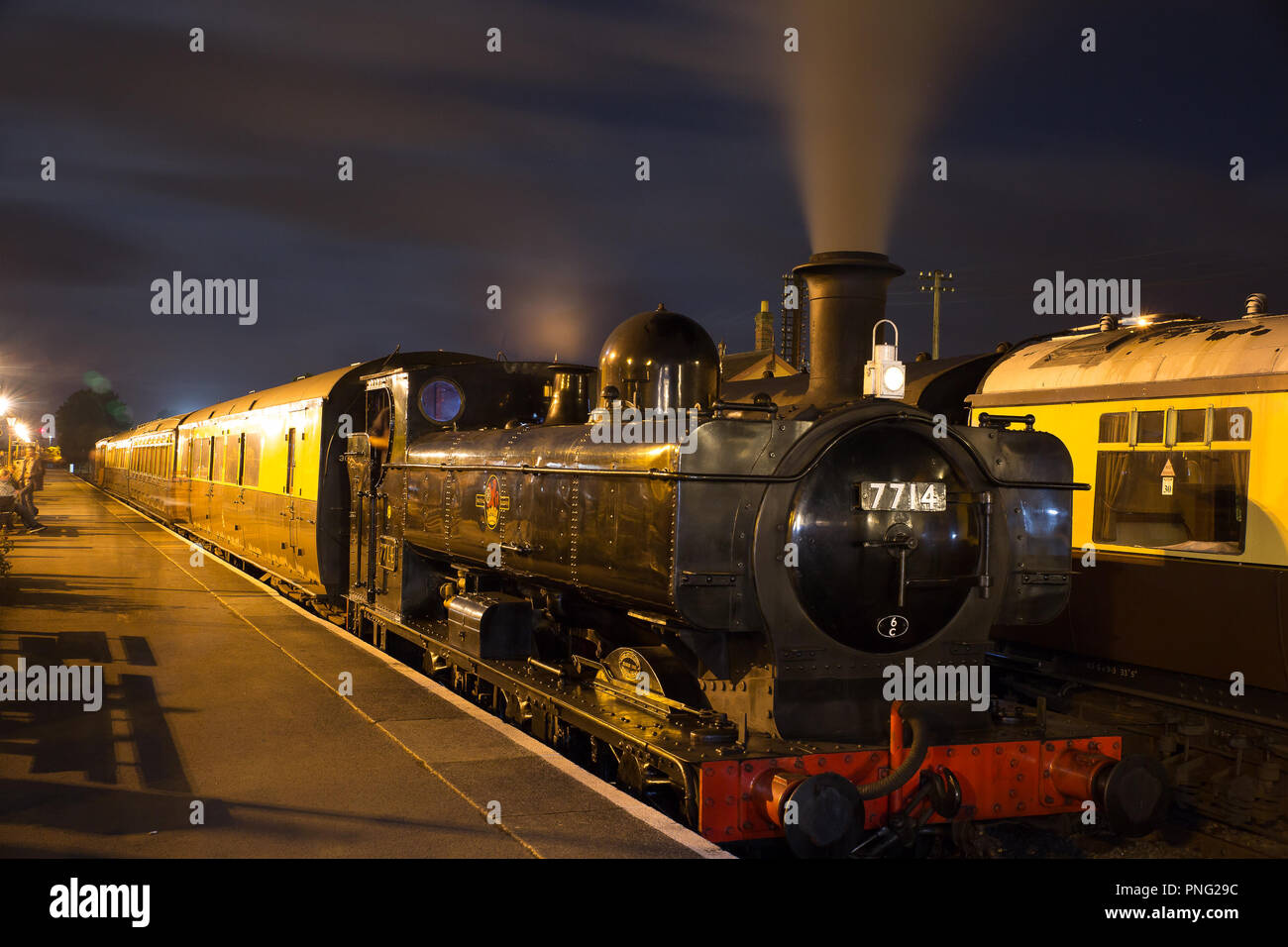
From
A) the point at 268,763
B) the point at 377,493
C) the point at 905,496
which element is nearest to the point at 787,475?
the point at 905,496

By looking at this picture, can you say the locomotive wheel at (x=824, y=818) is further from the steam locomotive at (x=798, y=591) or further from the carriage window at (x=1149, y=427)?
the carriage window at (x=1149, y=427)

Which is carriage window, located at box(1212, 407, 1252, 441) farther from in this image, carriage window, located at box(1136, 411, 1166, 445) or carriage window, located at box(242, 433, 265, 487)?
carriage window, located at box(242, 433, 265, 487)

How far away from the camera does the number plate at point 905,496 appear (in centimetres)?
536

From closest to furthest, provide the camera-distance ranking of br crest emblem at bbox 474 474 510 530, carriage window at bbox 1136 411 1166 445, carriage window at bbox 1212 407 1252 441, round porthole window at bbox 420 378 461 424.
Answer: carriage window at bbox 1212 407 1252 441 < br crest emblem at bbox 474 474 510 530 < carriage window at bbox 1136 411 1166 445 < round porthole window at bbox 420 378 461 424

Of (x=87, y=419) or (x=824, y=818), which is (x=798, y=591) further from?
(x=87, y=419)

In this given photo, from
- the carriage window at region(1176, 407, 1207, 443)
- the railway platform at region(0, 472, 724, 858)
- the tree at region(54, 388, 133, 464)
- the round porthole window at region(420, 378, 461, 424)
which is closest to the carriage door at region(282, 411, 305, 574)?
the railway platform at region(0, 472, 724, 858)

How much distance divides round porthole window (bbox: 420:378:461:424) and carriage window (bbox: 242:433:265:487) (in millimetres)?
7177

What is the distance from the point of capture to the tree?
12950 cm

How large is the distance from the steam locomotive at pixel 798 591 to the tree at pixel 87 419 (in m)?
138

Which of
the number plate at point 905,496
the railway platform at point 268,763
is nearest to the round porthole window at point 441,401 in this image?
the railway platform at point 268,763

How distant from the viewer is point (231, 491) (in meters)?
18.1

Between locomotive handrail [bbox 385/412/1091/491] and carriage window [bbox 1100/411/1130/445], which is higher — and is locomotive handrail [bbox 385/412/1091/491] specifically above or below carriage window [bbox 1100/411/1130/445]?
below
